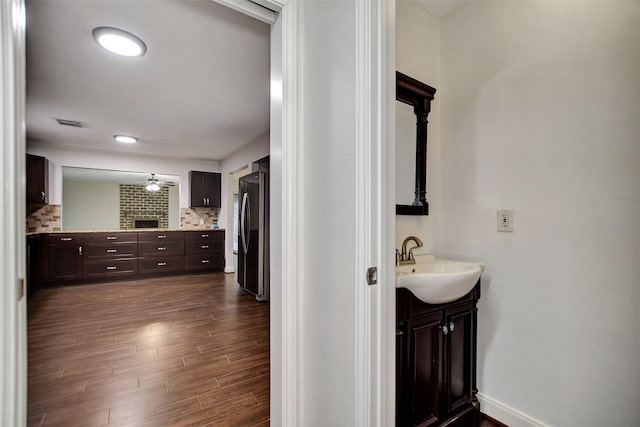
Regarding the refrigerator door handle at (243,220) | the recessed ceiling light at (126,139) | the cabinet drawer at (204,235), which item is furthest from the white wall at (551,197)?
the cabinet drawer at (204,235)

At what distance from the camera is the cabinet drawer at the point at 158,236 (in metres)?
5.30

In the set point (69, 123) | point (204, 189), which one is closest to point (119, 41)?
point (69, 123)

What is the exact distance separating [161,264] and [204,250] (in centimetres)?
79

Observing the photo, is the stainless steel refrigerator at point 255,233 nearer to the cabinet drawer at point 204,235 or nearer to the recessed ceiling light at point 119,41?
the cabinet drawer at point 204,235

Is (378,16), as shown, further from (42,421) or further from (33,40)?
(42,421)

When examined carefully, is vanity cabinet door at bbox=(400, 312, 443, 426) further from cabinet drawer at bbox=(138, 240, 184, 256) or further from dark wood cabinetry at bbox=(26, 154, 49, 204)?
dark wood cabinetry at bbox=(26, 154, 49, 204)

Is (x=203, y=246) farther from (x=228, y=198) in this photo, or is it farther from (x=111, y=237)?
(x=111, y=237)

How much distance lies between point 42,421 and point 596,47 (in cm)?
344

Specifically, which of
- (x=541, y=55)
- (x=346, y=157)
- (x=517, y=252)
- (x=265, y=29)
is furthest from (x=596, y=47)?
(x=265, y=29)

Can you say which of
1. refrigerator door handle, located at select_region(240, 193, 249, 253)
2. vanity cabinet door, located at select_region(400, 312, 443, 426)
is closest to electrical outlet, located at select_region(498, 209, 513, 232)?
vanity cabinet door, located at select_region(400, 312, 443, 426)

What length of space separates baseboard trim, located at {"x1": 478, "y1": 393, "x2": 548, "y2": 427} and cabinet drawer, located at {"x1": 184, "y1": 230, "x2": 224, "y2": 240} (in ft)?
17.2

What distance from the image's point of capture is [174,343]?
258cm

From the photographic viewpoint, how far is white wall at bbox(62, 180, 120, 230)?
845cm

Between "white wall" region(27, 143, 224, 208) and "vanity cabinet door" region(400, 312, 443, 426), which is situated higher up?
"white wall" region(27, 143, 224, 208)
